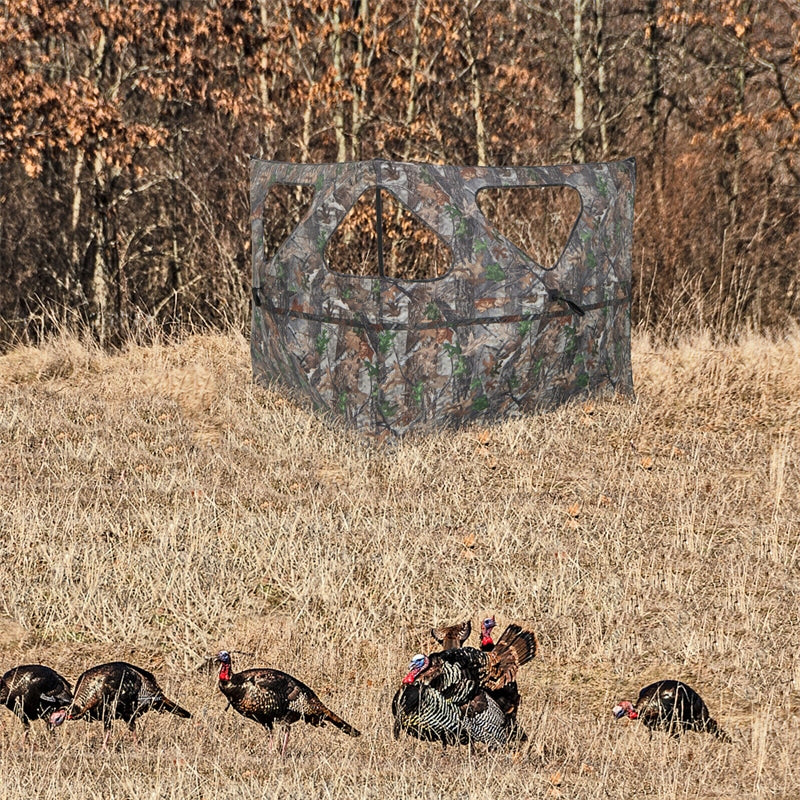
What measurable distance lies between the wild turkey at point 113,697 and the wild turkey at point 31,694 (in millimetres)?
59

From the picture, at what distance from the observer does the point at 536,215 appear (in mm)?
15266

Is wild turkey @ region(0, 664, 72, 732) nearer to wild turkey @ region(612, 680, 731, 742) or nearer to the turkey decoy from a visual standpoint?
the turkey decoy

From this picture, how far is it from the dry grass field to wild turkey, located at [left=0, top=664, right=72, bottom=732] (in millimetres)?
120

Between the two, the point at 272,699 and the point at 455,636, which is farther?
the point at 455,636

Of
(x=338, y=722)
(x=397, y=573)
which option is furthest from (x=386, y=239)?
(x=338, y=722)

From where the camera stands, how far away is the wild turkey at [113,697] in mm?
4855

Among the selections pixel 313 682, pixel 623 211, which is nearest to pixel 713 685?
pixel 313 682

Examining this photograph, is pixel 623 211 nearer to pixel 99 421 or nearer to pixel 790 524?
pixel 790 524

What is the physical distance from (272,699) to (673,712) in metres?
1.62

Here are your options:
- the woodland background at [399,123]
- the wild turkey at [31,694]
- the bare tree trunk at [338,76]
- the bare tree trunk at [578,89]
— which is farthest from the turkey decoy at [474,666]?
the bare tree trunk at [578,89]

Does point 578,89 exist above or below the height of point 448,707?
above

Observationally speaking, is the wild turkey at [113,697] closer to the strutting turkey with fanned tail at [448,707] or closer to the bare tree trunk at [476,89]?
the strutting turkey with fanned tail at [448,707]

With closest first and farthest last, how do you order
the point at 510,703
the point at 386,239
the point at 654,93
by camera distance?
the point at 510,703
the point at 386,239
the point at 654,93

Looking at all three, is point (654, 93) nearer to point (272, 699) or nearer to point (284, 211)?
point (284, 211)
